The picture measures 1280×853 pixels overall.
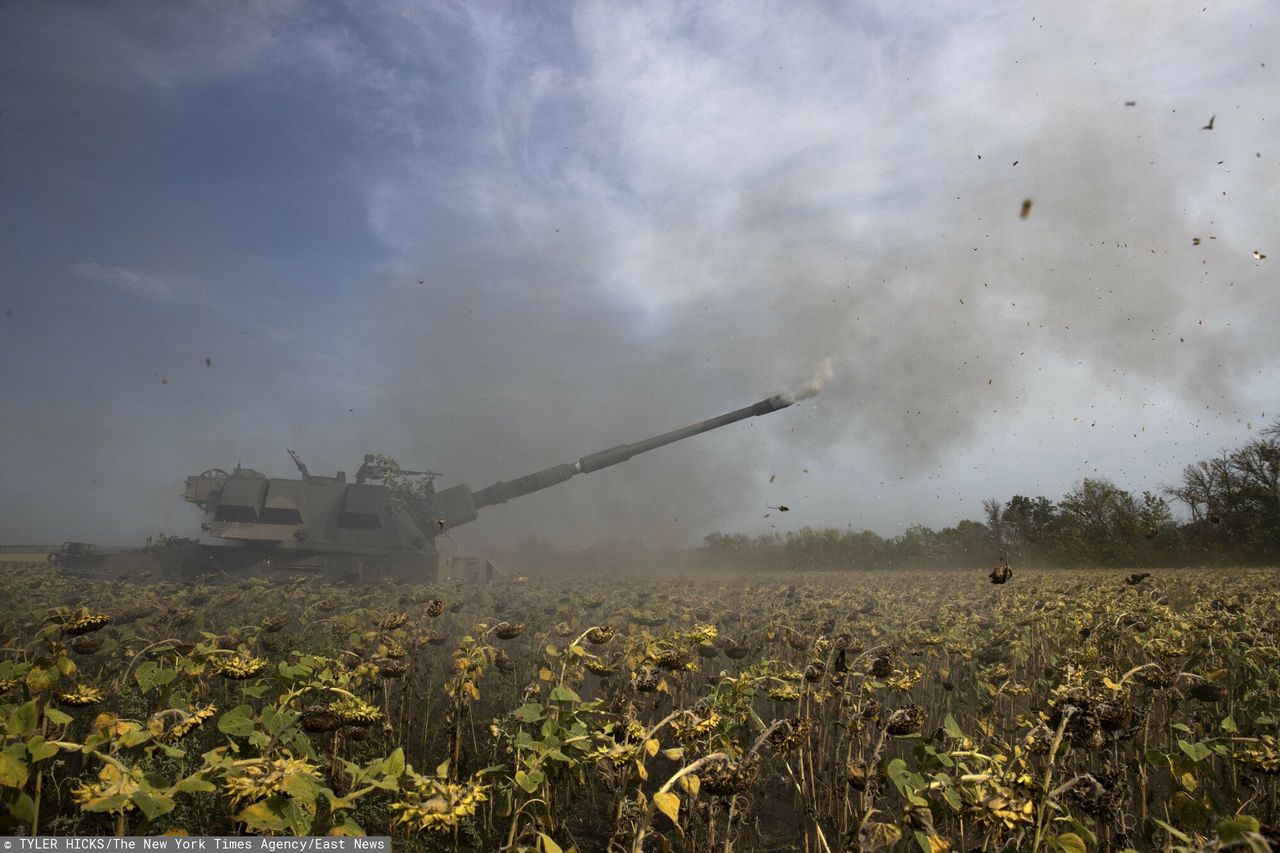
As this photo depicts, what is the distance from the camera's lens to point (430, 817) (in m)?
1.77

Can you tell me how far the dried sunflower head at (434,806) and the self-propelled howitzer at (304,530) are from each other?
1861 cm

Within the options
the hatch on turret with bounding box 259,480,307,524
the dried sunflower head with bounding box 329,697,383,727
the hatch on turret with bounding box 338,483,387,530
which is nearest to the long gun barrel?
the hatch on turret with bounding box 338,483,387,530

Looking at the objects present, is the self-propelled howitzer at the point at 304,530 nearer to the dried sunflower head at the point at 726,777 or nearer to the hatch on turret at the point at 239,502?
the hatch on turret at the point at 239,502

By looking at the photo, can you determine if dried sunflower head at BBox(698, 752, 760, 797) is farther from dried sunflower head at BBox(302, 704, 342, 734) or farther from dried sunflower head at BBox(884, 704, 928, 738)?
dried sunflower head at BBox(302, 704, 342, 734)

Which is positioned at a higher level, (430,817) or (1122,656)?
(430,817)

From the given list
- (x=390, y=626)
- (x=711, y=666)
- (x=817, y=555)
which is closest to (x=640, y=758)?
(x=390, y=626)

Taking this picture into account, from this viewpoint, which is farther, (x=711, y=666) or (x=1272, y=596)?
(x=1272, y=596)

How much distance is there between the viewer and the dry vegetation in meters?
2.01

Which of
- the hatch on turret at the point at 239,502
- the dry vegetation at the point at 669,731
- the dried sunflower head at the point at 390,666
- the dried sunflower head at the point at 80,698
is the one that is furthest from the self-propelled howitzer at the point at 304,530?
the dried sunflower head at the point at 80,698

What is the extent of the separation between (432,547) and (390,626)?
18157 mm

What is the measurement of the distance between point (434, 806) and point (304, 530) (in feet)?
69.4

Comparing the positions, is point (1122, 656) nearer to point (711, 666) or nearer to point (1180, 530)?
point (711, 666)

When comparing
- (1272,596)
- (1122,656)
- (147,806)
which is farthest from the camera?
(1272,596)

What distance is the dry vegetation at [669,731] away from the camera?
2.01 metres
